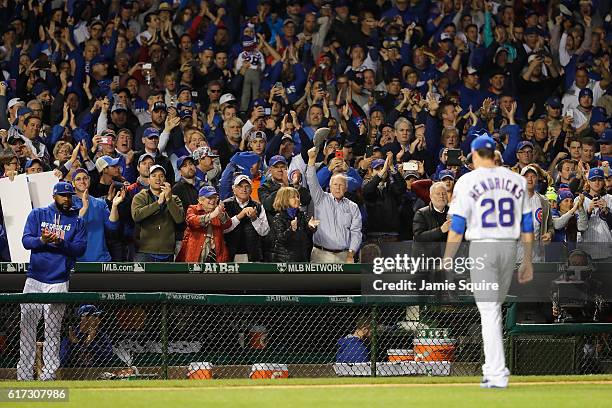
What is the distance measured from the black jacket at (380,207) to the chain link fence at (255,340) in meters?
2.07

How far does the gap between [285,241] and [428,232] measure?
157 centimetres

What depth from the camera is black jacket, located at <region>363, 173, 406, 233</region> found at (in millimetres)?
14930

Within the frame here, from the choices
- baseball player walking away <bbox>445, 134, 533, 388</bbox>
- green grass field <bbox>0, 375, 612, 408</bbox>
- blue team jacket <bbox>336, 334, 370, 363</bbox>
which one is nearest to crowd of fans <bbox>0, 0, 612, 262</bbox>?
blue team jacket <bbox>336, 334, 370, 363</bbox>

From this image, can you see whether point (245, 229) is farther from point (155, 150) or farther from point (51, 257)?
point (51, 257)

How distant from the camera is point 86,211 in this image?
1365 centimetres

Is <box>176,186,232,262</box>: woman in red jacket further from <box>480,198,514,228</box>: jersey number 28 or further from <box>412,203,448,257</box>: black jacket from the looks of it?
<box>480,198,514,228</box>: jersey number 28

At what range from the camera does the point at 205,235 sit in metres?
13.7

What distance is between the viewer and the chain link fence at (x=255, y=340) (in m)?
12.1

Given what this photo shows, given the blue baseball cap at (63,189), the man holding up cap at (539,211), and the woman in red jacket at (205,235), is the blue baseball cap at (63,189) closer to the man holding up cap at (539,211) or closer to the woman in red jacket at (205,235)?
the woman in red jacket at (205,235)

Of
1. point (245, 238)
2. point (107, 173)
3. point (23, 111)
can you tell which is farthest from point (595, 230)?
point (23, 111)

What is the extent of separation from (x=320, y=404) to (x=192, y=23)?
11200 mm

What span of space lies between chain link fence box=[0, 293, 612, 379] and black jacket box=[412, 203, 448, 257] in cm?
95

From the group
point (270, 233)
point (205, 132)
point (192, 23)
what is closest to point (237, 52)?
point (192, 23)

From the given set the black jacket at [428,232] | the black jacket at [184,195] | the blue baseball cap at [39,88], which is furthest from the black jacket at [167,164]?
the black jacket at [428,232]
